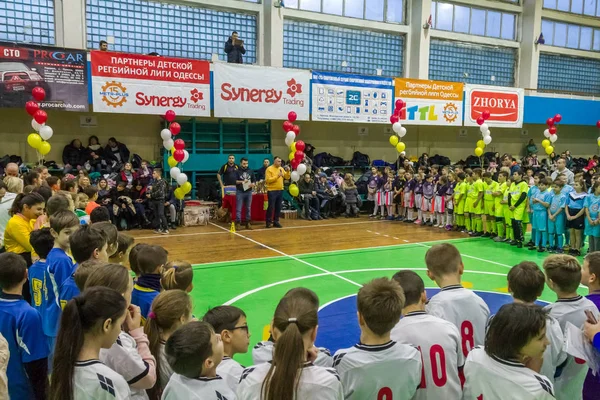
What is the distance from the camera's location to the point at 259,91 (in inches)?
520

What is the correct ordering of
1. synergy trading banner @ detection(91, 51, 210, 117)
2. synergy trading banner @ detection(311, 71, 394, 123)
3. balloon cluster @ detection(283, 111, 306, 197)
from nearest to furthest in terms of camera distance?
synergy trading banner @ detection(91, 51, 210, 117), balloon cluster @ detection(283, 111, 306, 197), synergy trading banner @ detection(311, 71, 394, 123)

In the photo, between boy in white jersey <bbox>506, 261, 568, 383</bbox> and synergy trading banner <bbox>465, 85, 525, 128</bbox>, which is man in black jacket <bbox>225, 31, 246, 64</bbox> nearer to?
synergy trading banner <bbox>465, 85, 525, 128</bbox>

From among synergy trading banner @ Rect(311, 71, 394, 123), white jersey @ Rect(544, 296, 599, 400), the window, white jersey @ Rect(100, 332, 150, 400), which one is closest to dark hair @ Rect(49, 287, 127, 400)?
white jersey @ Rect(100, 332, 150, 400)

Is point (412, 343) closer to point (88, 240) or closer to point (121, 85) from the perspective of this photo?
point (88, 240)

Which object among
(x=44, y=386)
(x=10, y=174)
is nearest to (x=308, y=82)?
(x=10, y=174)

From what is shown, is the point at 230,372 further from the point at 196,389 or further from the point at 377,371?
the point at 377,371

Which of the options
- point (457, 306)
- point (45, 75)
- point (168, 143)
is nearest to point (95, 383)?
point (457, 306)

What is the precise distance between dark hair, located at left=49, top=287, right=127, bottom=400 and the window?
17849mm

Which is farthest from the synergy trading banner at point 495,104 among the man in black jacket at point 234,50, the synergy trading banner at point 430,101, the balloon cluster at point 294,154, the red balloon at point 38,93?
the red balloon at point 38,93

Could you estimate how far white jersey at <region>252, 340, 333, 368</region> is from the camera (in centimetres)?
230

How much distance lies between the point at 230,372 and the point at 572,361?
70.1 inches

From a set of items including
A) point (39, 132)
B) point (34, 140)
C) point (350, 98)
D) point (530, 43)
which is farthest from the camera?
point (530, 43)

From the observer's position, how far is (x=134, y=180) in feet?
38.8

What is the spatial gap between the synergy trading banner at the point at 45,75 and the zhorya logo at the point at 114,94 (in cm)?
40
